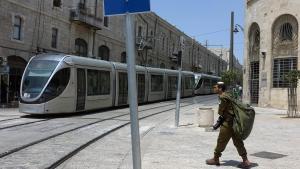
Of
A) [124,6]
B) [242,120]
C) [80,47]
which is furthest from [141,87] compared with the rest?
[124,6]

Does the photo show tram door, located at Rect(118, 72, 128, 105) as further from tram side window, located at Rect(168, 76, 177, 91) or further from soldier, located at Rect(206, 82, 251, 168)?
soldier, located at Rect(206, 82, 251, 168)

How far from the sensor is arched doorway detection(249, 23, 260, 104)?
34.5 metres

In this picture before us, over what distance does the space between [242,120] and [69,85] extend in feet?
43.5

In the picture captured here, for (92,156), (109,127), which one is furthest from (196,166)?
(109,127)

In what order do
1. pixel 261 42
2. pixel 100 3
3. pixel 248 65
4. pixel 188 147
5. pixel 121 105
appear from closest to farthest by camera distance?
pixel 188 147, pixel 121 105, pixel 261 42, pixel 248 65, pixel 100 3

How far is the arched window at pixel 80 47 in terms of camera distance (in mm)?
39219

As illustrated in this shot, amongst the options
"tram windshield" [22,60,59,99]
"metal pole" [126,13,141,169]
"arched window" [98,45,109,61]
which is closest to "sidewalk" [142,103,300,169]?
"metal pole" [126,13,141,169]

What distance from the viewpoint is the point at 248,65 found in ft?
117

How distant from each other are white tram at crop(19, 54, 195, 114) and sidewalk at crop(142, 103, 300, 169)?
582 cm

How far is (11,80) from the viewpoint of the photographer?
30609mm

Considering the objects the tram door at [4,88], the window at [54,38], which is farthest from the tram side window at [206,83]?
the tram door at [4,88]

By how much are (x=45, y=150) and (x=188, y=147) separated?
335 centimetres

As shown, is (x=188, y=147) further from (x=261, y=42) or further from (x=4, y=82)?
(x=261, y=42)

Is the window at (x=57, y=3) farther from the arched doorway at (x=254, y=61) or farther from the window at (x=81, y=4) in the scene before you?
the arched doorway at (x=254, y=61)
